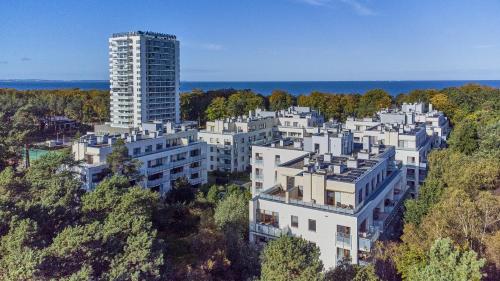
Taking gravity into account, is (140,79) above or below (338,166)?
above

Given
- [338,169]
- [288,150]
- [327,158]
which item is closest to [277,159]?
[288,150]

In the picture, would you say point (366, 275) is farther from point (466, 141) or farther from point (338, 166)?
point (466, 141)

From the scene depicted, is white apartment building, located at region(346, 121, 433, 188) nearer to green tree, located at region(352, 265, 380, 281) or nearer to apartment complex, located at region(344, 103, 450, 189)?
apartment complex, located at region(344, 103, 450, 189)

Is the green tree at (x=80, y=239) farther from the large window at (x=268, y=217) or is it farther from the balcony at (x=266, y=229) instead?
the large window at (x=268, y=217)

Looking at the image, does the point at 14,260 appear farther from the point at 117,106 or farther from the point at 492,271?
the point at 117,106

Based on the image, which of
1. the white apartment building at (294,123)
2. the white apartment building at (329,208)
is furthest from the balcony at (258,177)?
the white apartment building at (294,123)

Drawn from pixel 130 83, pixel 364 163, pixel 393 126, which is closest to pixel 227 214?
pixel 364 163

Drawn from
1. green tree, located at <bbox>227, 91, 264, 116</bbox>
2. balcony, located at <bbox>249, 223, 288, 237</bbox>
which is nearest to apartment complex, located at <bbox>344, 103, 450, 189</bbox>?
balcony, located at <bbox>249, 223, 288, 237</bbox>
